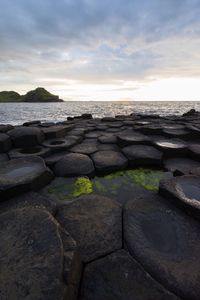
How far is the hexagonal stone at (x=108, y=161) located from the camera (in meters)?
3.58

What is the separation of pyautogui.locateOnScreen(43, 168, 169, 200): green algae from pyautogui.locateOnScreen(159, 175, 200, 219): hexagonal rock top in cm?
54

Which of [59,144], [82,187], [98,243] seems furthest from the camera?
[59,144]

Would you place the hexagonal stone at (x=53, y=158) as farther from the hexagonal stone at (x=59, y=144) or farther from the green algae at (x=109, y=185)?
the green algae at (x=109, y=185)

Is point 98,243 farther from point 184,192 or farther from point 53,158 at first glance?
point 53,158

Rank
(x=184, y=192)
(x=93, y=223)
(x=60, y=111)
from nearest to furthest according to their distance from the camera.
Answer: (x=93, y=223), (x=184, y=192), (x=60, y=111)

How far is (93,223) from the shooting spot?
2.01 meters

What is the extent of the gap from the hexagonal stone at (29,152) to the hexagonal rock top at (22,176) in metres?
0.57

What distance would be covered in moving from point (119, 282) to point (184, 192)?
4.66 ft

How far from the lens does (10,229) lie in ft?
5.57

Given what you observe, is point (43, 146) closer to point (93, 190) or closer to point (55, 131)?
point (55, 131)

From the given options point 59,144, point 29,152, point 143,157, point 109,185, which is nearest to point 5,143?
point 29,152

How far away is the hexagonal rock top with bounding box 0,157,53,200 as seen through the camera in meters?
2.51

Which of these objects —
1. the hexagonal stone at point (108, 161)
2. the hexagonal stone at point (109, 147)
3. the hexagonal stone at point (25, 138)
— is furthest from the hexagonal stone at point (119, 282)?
the hexagonal stone at point (25, 138)

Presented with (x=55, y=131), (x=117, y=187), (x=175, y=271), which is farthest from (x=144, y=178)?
(x=55, y=131)
